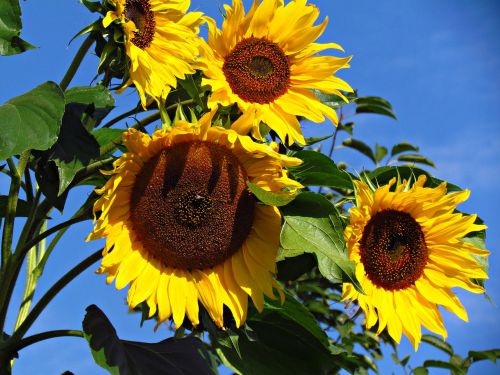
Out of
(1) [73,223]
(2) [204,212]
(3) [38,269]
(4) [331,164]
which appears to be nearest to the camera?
(2) [204,212]

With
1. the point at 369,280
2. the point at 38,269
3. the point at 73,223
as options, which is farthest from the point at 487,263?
the point at 38,269

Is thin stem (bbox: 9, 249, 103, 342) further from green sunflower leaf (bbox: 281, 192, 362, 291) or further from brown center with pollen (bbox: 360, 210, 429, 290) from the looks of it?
brown center with pollen (bbox: 360, 210, 429, 290)

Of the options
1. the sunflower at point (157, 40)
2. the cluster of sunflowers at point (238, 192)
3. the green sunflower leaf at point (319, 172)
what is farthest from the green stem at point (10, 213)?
the green sunflower leaf at point (319, 172)

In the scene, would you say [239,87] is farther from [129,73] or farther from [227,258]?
[227,258]

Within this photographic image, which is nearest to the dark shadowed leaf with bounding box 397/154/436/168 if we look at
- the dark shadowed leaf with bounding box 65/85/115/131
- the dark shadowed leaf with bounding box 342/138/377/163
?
the dark shadowed leaf with bounding box 342/138/377/163

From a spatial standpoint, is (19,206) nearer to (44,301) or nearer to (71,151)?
(44,301)

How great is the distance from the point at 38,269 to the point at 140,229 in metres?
0.76

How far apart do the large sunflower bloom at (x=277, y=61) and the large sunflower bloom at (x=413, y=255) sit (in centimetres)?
25

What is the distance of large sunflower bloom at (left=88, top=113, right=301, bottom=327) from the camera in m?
1.86

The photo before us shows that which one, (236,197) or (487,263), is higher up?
(487,263)

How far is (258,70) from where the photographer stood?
2.13 metres

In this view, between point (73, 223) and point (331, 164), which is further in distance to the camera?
point (73, 223)

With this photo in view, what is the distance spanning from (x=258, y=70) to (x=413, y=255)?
0.59 meters

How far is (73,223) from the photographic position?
7.24 ft
